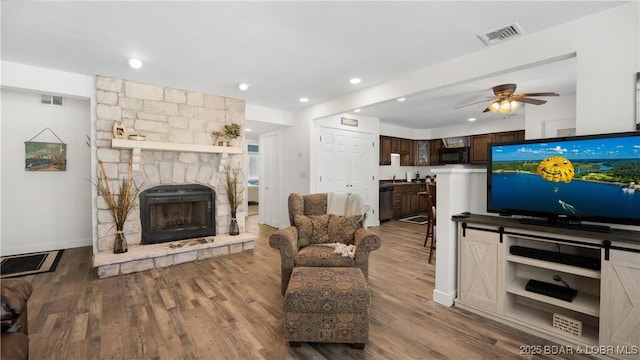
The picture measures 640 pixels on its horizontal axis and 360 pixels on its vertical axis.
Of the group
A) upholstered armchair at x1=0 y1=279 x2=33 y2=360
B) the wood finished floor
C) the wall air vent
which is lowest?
Answer: the wood finished floor

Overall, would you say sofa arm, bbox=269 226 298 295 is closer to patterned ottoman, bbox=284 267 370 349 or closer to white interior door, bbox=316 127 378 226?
patterned ottoman, bbox=284 267 370 349

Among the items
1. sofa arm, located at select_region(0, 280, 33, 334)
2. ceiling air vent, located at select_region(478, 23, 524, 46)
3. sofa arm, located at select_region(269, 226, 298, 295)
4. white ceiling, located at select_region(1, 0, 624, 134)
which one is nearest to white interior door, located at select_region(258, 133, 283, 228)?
→ white ceiling, located at select_region(1, 0, 624, 134)

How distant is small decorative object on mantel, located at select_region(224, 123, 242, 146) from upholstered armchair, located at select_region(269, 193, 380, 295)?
184 centimetres

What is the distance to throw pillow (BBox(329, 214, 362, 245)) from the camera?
2.98 m

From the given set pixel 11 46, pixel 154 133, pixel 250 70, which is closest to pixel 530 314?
pixel 250 70

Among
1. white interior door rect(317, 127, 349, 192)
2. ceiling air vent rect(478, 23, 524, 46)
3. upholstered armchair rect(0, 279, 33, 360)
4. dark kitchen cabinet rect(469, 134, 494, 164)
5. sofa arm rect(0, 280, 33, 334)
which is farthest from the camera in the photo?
dark kitchen cabinet rect(469, 134, 494, 164)

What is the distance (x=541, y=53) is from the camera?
2.37 m

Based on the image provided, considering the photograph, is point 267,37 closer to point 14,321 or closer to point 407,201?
point 14,321

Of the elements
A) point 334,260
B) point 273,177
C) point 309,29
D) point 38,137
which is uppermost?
point 309,29

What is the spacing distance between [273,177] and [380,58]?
12.8 ft

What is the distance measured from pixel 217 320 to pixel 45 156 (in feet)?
13.5

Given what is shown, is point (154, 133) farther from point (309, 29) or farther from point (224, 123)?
point (309, 29)

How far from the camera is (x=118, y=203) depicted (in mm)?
3615

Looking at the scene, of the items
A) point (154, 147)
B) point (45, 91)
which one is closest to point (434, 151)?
point (154, 147)
